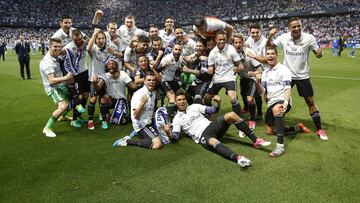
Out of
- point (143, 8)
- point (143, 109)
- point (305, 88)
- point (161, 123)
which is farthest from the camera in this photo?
point (143, 8)

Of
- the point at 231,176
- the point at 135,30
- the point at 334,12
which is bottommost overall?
the point at 231,176

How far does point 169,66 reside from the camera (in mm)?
7559

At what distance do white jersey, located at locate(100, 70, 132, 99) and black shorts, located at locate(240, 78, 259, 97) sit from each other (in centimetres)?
283

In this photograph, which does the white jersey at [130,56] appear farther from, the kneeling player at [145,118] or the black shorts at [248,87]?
the black shorts at [248,87]

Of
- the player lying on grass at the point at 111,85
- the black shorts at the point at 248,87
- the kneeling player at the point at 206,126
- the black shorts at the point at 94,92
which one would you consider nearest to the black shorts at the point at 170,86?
the player lying on grass at the point at 111,85

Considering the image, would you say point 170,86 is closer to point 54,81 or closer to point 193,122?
point 193,122

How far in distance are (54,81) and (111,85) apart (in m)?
1.43

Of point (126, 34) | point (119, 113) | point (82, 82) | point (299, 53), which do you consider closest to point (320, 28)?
point (126, 34)

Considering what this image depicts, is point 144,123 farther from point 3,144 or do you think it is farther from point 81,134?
point 3,144

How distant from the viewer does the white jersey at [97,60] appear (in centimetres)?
767

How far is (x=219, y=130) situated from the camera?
6.00 meters

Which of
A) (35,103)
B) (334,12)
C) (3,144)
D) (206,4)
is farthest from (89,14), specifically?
(3,144)

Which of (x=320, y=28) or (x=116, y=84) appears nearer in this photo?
(x=116, y=84)

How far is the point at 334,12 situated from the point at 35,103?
4696 centimetres
